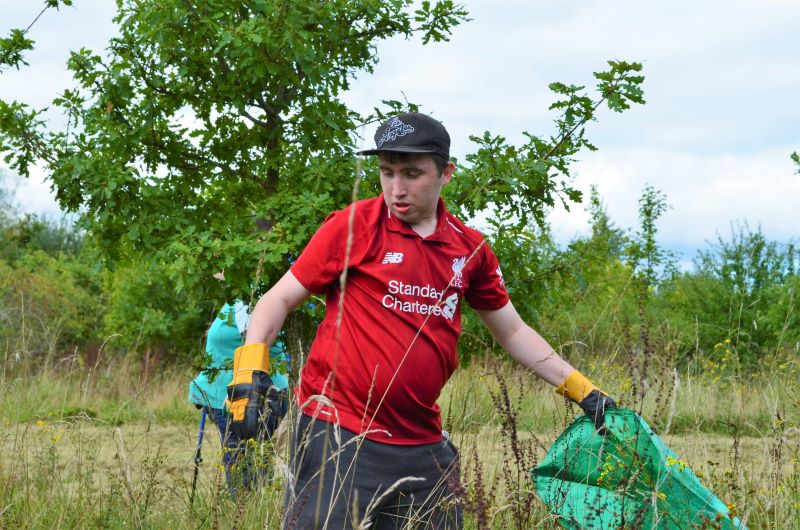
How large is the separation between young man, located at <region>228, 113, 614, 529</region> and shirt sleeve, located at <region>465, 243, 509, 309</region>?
164 millimetres

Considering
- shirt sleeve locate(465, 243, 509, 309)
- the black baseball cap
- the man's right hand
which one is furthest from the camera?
shirt sleeve locate(465, 243, 509, 309)

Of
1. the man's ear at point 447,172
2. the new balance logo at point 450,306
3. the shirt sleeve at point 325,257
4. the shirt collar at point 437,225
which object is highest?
the man's ear at point 447,172

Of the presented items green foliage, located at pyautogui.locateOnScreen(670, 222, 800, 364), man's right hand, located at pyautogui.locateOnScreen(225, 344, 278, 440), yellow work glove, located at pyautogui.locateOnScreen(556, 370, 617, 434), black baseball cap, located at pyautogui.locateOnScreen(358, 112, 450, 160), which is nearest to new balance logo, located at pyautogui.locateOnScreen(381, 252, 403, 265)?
black baseball cap, located at pyautogui.locateOnScreen(358, 112, 450, 160)

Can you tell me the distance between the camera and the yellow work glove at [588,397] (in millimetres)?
3414

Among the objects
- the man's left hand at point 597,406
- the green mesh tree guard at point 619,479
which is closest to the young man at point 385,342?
the green mesh tree guard at point 619,479

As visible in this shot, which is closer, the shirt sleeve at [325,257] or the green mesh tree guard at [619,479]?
the shirt sleeve at [325,257]

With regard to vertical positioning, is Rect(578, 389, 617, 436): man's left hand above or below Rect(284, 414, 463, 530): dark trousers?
above

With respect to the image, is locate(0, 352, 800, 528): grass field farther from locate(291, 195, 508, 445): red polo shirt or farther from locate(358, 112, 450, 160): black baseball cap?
locate(358, 112, 450, 160): black baseball cap

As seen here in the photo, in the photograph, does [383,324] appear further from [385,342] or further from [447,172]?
[447,172]

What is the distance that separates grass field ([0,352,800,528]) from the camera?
11.8ft

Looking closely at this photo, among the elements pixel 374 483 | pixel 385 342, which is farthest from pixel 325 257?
pixel 374 483

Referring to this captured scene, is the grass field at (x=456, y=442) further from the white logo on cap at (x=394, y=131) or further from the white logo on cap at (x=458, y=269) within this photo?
the white logo on cap at (x=394, y=131)

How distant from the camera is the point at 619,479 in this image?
3.30 meters

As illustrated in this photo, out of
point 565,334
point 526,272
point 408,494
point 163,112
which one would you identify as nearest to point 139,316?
point 565,334
